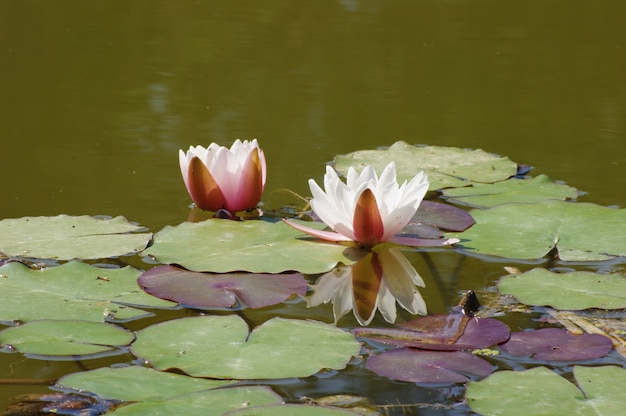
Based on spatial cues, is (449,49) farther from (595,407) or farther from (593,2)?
(595,407)

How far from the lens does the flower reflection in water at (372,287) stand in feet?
6.22

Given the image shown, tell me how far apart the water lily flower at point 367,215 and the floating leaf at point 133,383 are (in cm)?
73

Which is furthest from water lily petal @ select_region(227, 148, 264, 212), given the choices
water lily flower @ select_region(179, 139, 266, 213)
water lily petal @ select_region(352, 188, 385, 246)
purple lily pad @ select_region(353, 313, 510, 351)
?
purple lily pad @ select_region(353, 313, 510, 351)

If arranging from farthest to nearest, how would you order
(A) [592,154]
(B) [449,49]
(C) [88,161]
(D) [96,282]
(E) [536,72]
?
(B) [449,49] < (E) [536,72] < (A) [592,154] < (C) [88,161] < (D) [96,282]

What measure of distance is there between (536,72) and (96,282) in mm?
2957

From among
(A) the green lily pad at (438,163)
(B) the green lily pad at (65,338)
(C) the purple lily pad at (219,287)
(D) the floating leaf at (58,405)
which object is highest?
(A) the green lily pad at (438,163)

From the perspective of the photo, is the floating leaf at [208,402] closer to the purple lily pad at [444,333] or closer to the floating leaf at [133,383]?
the floating leaf at [133,383]

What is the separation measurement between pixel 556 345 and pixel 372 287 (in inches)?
18.6

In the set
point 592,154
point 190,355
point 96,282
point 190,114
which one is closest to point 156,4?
point 190,114

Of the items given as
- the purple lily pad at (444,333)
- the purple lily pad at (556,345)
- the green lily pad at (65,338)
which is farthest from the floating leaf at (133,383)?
the purple lily pad at (556,345)

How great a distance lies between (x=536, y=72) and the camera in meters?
4.26

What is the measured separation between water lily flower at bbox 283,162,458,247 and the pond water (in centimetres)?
14

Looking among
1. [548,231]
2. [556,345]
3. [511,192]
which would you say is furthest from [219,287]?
[511,192]

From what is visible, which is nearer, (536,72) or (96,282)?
(96,282)
